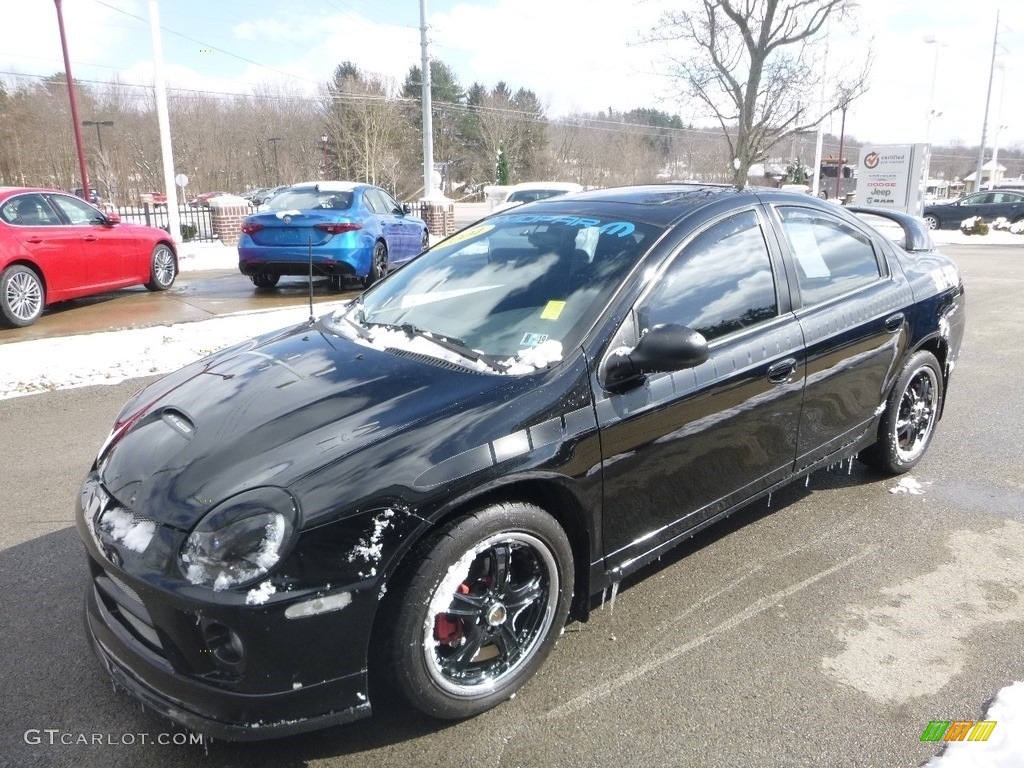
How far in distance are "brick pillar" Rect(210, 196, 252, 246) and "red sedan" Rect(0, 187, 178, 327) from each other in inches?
335

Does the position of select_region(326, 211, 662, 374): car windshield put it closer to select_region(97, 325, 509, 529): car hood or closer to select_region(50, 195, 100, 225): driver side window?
select_region(97, 325, 509, 529): car hood

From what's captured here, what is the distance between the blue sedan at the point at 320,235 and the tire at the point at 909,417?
7197mm

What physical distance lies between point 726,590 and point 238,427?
6.81 feet

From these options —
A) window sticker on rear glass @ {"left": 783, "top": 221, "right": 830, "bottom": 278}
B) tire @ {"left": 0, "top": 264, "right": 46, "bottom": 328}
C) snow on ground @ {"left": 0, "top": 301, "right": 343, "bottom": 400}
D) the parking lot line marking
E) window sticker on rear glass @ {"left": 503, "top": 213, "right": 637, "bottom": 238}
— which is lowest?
the parking lot line marking

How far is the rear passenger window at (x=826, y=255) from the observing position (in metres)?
3.58

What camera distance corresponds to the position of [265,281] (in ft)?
38.0

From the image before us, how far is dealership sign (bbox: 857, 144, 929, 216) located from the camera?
24.1m

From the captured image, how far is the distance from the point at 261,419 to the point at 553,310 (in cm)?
112

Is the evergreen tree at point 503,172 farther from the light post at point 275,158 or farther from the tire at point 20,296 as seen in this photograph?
the tire at point 20,296

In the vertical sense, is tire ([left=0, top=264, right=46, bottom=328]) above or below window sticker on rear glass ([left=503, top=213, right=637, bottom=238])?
below

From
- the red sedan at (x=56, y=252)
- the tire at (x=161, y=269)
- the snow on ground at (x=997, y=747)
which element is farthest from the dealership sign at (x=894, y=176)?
the snow on ground at (x=997, y=747)

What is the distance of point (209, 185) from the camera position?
5434 cm

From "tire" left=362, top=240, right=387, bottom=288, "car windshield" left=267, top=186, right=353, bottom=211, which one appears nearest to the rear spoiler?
"tire" left=362, top=240, right=387, bottom=288

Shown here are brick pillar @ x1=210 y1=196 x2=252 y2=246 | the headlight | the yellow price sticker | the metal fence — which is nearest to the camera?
the headlight
